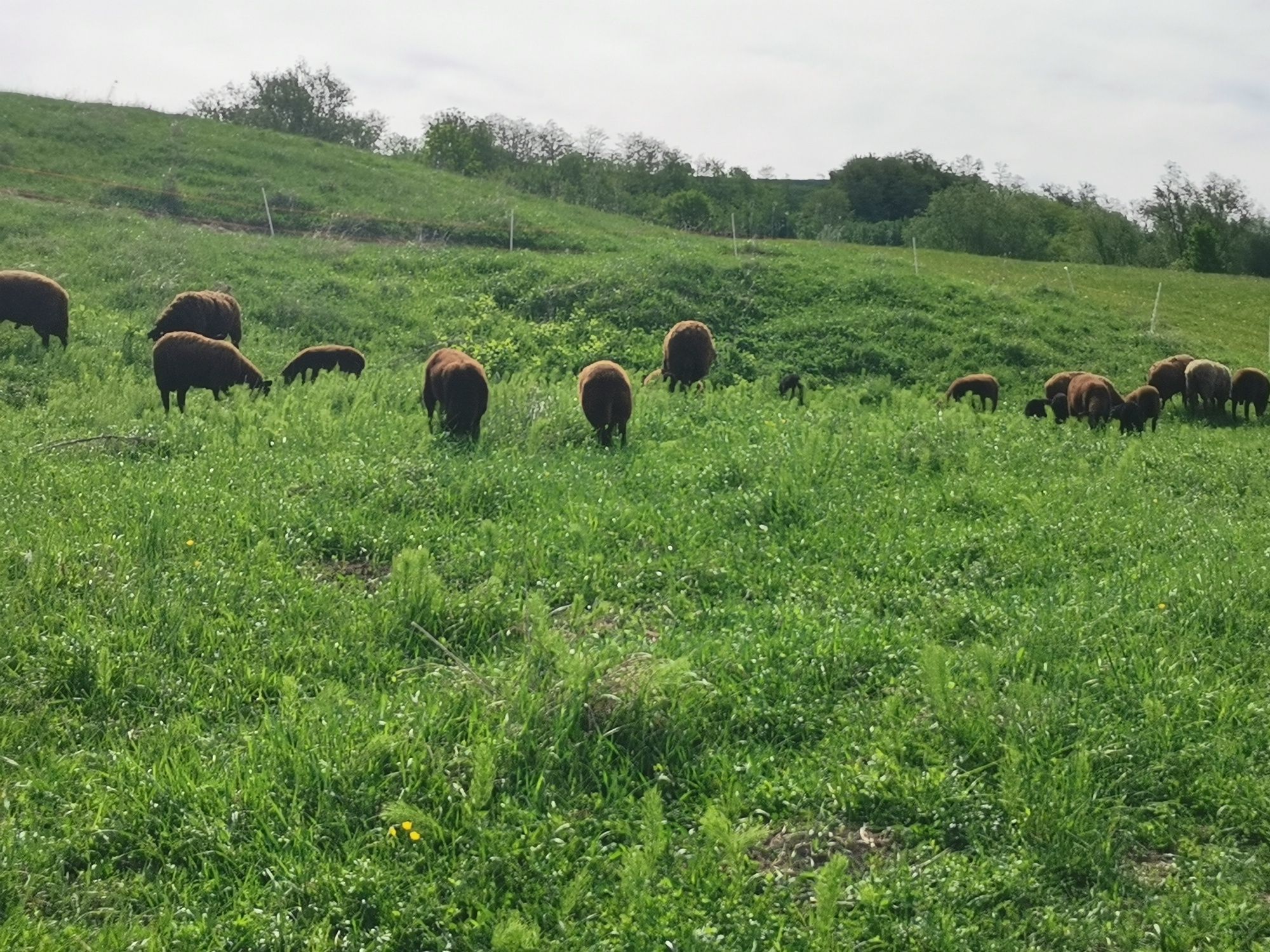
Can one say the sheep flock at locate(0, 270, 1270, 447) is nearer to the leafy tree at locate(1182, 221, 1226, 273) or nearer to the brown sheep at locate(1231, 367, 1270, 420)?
the brown sheep at locate(1231, 367, 1270, 420)

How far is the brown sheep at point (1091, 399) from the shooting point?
1597 centimetres

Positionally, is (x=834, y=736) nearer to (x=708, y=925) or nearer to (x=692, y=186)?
(x=708, y=925)

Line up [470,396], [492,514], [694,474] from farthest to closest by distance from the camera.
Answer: [470,396], [694,474], [492,514]

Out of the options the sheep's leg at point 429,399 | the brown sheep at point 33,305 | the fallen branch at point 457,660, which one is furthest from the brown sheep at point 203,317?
the fallen branch at point 457,660

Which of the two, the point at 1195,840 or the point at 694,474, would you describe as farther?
the point at 694,474

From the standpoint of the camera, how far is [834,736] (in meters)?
5.25

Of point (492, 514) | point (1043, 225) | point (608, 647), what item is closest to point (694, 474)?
point (492, 514)

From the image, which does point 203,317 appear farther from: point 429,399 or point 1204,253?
point 1204,253

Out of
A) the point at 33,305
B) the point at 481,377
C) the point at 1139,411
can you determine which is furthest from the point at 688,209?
the point at 481,377

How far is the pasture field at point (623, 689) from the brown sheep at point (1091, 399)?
13.5ft

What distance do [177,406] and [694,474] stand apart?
738 cm

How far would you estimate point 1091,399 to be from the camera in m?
16.2

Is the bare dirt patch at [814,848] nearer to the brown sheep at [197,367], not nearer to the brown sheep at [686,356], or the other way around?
the brown sheep at [197,367]

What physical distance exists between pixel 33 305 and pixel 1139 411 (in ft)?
56.1
